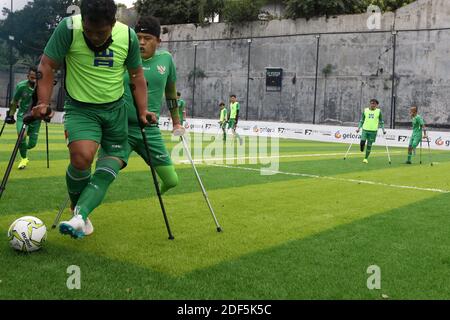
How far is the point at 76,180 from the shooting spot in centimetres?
491

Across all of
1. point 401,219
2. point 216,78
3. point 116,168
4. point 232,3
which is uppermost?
point 232,3

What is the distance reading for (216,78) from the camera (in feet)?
142

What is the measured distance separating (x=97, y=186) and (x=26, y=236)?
759 millimetres

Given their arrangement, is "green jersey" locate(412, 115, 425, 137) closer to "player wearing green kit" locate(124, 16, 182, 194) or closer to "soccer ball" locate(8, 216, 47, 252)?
"player wearing green kit" locate(124, 16, 182, 194)

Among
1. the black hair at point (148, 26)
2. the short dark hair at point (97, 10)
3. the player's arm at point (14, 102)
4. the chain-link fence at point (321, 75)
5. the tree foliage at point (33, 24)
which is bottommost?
the player's arm at point (14, 102)

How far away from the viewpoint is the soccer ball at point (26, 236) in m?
4.66

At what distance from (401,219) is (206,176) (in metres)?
5.02

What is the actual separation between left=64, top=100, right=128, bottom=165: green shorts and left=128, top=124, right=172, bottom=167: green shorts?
591mm

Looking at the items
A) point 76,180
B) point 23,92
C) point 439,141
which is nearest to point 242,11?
point 439,141

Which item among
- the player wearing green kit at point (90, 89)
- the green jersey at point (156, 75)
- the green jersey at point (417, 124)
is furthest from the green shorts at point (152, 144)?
the green jersey at point (417, 124)

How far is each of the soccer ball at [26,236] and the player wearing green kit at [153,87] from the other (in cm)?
138

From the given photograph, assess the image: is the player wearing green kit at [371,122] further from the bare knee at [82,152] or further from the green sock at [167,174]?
the bare knee at [82,152]
